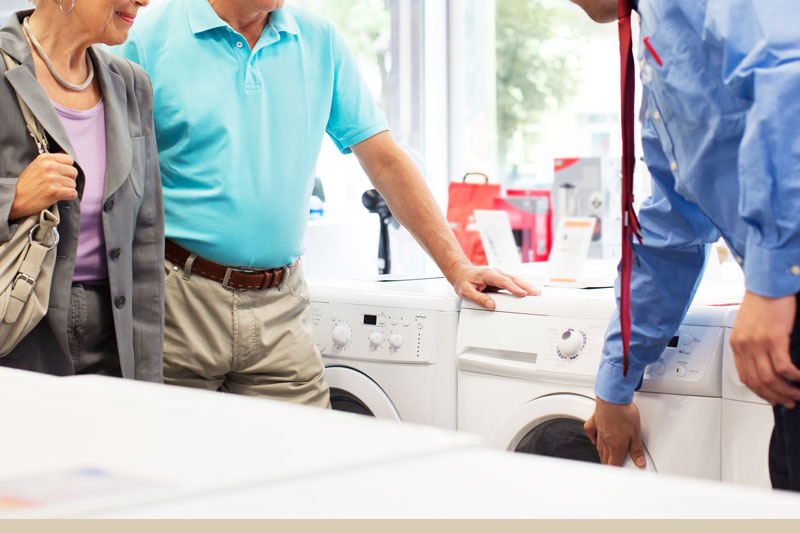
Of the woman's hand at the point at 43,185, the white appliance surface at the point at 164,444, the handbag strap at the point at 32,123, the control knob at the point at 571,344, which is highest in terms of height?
the handbag strap at the point at 32,123

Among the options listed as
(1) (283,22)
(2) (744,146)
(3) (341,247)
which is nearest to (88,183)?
(1) (283,22)

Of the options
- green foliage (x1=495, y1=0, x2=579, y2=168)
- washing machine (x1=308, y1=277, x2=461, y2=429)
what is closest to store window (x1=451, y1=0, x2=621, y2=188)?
green foliage (x1=495, y1=0, x2=579, y2=168)

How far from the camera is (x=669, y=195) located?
1.49 metres

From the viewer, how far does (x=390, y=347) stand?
2.36 meters

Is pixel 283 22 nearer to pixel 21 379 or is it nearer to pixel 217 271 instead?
pixel 217 271

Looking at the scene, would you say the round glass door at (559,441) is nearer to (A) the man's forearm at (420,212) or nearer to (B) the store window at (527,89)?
(A) the man's forearm at (420,212)

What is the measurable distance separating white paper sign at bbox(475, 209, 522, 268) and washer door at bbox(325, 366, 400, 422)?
0.62 m

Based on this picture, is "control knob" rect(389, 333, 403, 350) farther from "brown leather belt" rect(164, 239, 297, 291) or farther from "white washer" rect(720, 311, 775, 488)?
"white washer" rect(720, 311, 775, 488)

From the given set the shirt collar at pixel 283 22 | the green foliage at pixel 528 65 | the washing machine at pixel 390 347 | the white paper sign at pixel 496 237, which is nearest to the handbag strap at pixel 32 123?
the shirt collar at pixel 283 22

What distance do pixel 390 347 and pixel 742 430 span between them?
0.91 metres

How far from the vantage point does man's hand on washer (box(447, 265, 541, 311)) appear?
217 cm

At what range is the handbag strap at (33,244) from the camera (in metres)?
1.56

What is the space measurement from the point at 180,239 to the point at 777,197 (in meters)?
1.30

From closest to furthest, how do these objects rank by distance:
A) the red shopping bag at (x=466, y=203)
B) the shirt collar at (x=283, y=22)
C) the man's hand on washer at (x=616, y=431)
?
the man's hand on washer at (x=616, y=431)
the shirt collar at (x=283, y=22)
the red shopping bag at (x=466, y=203)
